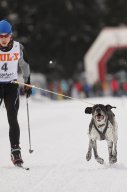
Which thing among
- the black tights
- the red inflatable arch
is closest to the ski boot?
the black tights

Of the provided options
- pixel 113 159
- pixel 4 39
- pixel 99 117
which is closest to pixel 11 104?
pixel 4 39

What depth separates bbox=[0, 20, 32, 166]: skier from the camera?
6.30 meters

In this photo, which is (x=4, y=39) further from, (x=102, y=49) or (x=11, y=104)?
(x=102, y=49)

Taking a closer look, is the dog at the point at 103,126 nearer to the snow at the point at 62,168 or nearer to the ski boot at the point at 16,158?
the snow at the point at 62,168

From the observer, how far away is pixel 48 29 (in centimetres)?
3912

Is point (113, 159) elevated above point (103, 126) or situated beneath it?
situated beneath

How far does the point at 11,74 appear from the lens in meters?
6.46

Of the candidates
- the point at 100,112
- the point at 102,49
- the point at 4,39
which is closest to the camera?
the point at 100,112

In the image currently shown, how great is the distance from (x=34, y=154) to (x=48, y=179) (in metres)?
2.15

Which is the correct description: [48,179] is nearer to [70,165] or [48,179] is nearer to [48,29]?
[70,165]

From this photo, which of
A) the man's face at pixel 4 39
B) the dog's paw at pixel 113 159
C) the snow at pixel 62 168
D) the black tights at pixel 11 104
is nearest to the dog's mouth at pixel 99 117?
the snow at pixel 62 168

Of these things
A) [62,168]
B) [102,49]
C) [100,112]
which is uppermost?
[102,49]

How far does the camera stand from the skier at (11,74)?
248 inches

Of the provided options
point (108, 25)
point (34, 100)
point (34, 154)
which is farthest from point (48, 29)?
point (34, 154)
